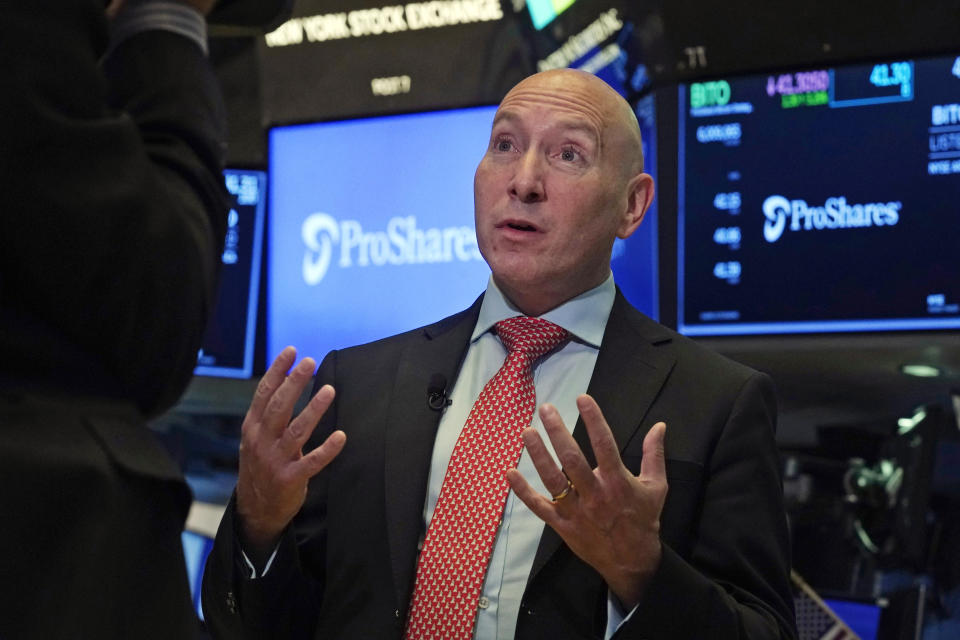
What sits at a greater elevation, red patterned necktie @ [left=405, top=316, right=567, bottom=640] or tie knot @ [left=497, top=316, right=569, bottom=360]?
tie knot @ [left=497, top=316, right=569, bottom=360]

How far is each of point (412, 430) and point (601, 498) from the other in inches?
18.3

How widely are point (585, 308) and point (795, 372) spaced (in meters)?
1.80

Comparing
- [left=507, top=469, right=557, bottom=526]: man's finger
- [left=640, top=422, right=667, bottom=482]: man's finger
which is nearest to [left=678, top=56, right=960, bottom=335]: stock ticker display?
[left=640, top=422, right=667, bottom=482]: man's finger

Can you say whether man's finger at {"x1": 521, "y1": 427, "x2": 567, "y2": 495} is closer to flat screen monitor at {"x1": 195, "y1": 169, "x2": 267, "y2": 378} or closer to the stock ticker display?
the stock ticker display

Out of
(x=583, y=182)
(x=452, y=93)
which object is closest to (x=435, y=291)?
(x=452, y=93)

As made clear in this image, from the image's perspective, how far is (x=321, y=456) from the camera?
1.50 metres

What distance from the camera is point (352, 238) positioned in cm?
395

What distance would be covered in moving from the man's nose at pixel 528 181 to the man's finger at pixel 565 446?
0.59 m

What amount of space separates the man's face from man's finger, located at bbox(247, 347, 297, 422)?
1.58 ft

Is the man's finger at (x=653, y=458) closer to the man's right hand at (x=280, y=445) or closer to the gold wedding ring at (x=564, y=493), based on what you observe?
the gold wedding ring at (x=564, y=493)

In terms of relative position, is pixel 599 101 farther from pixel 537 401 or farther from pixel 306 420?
pixel 306 420

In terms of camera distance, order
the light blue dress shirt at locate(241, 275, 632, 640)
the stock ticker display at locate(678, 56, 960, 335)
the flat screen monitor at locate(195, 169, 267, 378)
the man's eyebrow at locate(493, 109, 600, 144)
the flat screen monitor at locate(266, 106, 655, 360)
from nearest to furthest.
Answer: the light blue dress shirt at locate(241, 275, 632, 640)
the man's eyebrow at locate(493, 109, 600, 144)
the stock ticker display at locate(678, 56, 960, 335)
the flat screen monitor at locate(266, 106, 655, 360)
the flat screen monitor at locate(195, 169, 267, 378)

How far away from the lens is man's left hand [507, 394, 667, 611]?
4.68ft

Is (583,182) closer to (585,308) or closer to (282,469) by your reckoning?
(585,308)
